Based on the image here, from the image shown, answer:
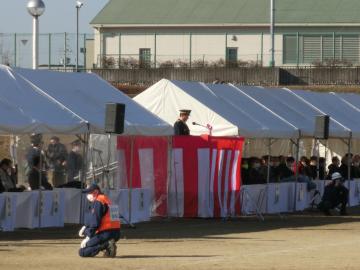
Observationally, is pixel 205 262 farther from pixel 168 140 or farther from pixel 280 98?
pixel 280 98

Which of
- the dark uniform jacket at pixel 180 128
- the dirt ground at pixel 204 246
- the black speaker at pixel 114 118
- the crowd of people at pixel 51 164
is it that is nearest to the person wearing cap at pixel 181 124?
the dark uniform jacket at pixel 180 128

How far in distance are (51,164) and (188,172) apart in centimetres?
308

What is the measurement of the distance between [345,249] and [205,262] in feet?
12.3

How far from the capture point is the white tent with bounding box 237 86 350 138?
3186 centimetres

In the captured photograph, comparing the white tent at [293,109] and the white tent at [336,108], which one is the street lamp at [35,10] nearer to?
the white tent at [293,109]

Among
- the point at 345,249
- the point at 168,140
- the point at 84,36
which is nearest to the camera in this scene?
the point at 345,249

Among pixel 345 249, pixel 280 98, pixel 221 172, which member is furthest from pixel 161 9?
pixel 345 249

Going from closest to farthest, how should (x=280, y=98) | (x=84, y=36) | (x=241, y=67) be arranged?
1. (x=280, y=98)
2. (x=241, y=67)
3. (x=84, y=36)

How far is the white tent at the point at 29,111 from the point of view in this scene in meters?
Answer: 22.7

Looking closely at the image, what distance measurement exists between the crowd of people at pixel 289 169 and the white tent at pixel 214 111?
2.99 feet

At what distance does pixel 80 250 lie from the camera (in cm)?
1925

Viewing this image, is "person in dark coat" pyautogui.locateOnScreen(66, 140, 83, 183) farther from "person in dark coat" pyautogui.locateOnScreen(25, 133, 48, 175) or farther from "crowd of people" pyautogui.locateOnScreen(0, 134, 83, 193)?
"person in dark coat" pyautogui.locateOnScreen(25, 133, 48, 175)

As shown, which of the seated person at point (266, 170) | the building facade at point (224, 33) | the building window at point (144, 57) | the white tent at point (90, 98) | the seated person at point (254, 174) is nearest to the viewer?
the white tent at point (90, 98)

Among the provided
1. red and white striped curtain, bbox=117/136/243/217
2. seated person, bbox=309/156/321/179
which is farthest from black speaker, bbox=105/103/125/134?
seated person, bbox=309/156/321/179
